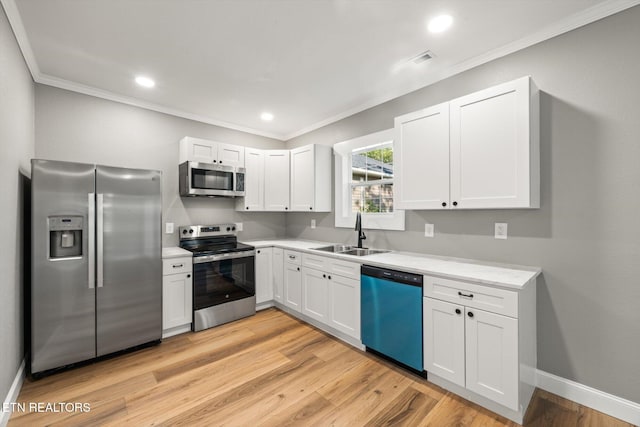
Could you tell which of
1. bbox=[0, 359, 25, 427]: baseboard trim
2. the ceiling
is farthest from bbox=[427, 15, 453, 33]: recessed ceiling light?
bbox=[0, 359, 25, 427]: baseboard trim

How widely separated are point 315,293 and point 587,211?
2.43m

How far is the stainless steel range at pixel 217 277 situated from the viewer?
123 inches

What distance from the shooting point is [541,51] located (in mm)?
2082

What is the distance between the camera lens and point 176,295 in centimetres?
297

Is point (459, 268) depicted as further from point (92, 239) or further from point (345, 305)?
point (92, 239)

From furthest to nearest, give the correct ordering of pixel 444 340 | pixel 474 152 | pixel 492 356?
1. pixel 474 152
2. pixel 444 340
3. pixel 492 356

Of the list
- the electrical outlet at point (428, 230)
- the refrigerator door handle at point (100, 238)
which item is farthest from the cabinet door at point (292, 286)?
the refrigerator door handle at point (100, 238)

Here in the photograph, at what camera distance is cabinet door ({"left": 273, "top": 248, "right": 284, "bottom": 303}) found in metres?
3.65

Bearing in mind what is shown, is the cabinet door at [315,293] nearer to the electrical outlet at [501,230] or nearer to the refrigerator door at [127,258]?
the refrigerator door at [127,258]

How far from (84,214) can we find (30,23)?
4.65 ft

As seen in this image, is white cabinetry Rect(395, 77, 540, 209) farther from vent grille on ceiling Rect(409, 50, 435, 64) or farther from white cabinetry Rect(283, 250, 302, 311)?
white cabinetry Rect(283, 250, 302, 311)

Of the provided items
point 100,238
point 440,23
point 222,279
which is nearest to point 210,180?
point 222,279

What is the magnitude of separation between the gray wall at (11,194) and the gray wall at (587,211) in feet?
11.5

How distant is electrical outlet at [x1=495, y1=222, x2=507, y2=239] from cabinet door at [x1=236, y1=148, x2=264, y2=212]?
9.56ft
